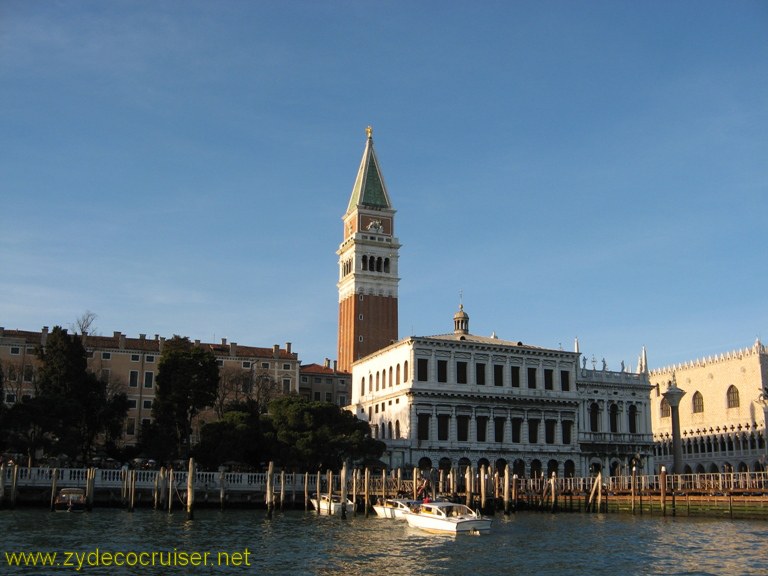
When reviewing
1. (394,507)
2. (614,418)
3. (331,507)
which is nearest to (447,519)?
(394,507)

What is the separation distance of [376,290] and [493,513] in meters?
42.9

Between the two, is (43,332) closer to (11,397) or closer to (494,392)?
(11,397)

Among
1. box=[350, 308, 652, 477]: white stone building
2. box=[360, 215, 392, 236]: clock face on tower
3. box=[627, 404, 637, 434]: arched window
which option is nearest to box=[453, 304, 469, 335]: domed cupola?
box=[350, 308, 652, 477]: white stone building

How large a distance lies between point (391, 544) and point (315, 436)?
60.7 feet

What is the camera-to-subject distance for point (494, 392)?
57.9m

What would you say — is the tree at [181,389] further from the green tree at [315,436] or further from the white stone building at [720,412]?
the white stone building at [720,412]

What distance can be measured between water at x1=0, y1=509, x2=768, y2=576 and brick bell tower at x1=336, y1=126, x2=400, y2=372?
144ft

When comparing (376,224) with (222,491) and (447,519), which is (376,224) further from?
(447,519)

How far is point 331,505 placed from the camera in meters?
40.7

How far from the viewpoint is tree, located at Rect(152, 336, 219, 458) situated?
5019 cm

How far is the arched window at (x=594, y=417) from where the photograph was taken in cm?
6081

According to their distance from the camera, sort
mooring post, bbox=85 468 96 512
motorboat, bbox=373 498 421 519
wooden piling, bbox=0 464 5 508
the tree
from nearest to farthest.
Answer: motorboat, bbox=373 498 421 519 < wooden piling, bbox=0 464 5 508 < mooring post, bbox=85 468 96 512 < the tree

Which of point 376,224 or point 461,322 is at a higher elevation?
point 376,224

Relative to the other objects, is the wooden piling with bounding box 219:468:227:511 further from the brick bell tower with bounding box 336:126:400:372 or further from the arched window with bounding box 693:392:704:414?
the arched window with bounding box 693:392:704:414
